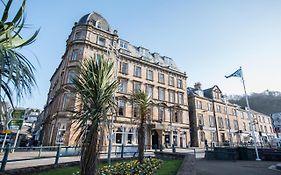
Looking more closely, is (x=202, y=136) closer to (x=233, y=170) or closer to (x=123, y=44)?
(x=123, y=44)

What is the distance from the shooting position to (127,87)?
26.3 m

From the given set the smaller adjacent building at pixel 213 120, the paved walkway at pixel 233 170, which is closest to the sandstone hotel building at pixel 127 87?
the smaller adjacent building at pixel 213 120

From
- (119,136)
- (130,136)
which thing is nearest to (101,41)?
(119,136)

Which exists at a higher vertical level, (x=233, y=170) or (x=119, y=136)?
(x=119, y=136)

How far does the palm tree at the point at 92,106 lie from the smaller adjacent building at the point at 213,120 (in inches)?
1216

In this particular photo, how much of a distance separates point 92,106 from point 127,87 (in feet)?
69.1

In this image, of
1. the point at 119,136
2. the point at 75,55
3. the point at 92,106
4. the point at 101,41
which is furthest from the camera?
the point at 101,41

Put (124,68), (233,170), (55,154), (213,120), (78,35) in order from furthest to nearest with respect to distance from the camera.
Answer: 1. (213,120)
2. (124,68)
3. (78,35)
4. (55,154)
5. (233,170)

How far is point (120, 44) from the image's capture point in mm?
29375

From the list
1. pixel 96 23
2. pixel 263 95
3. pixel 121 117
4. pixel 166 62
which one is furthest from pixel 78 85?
pixel 263 95

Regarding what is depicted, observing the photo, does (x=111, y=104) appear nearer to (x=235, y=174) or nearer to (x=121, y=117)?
(x=235, y=174)

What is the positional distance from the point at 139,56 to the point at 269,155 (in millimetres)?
22657

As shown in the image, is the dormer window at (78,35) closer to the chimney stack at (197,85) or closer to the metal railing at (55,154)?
the metal railing at (55,154)

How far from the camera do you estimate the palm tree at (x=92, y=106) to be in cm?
487
